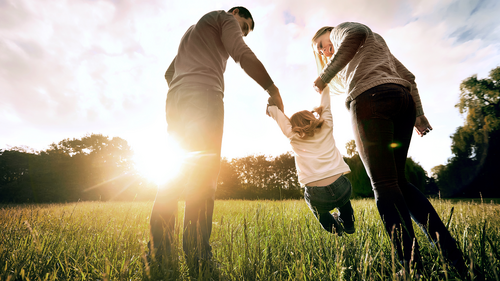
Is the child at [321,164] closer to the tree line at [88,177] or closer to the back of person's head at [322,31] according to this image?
the back of person's head at [322,31]

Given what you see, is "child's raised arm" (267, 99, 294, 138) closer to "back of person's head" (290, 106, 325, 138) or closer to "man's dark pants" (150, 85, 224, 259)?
"back of person's head" (290, 106, 325, 138)

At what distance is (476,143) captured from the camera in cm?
2128

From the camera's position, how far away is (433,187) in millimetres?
24500

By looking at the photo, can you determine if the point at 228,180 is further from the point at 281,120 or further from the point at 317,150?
the point at 317,150

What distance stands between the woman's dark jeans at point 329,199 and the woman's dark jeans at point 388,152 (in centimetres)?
57

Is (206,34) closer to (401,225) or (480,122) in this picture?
(401,225)

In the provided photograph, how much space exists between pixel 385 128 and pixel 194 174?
1.45m

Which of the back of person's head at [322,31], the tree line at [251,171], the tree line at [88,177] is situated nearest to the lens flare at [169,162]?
the back of person's head at [322,31]

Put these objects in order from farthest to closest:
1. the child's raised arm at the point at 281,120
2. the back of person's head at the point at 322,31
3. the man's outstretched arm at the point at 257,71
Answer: the child's raised arm at the point at 281,120 < the back of person's head at the point at 322,31 < the man's outstretched arm at the point at 257,71

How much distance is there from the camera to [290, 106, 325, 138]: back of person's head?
2285 mm

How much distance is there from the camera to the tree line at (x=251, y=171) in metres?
19.1

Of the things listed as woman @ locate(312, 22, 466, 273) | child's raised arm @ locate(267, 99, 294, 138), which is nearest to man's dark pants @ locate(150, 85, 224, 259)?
child's raised arm @ locate(267, 99, 294, 138)

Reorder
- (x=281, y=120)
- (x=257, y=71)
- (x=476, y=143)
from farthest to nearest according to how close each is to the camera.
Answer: (x=476, y=143), (x=281, y=120), (x=257, y=71)

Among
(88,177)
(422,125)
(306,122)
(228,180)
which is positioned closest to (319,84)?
(306,122)
